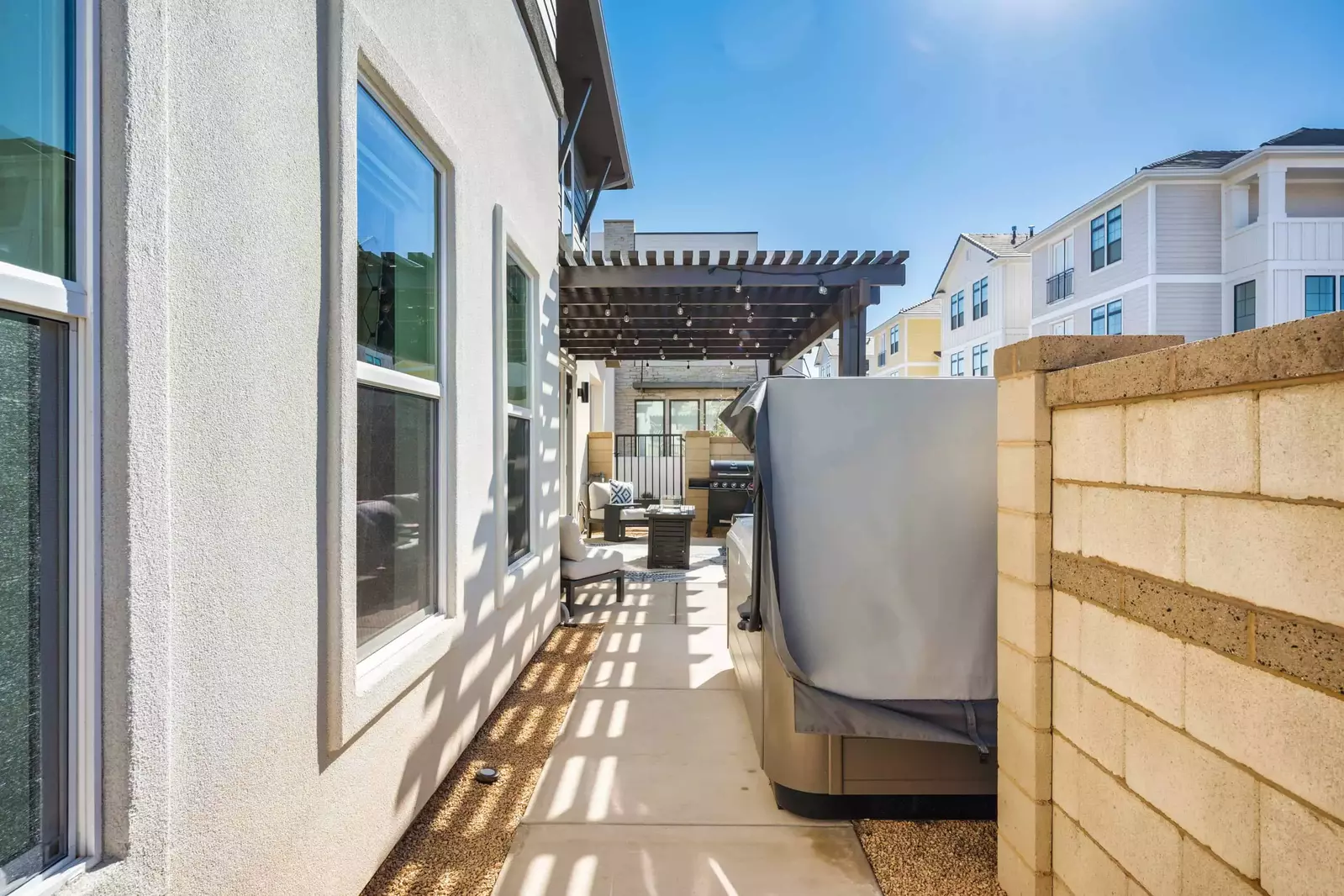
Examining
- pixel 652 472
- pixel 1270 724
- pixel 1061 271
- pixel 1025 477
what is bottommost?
pixel 652 472

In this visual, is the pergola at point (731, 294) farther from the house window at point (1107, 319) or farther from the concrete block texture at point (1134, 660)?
the house window at point (1107, 319)

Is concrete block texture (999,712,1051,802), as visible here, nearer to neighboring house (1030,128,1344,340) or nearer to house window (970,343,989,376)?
neighboring house (1030,128,1344,340)

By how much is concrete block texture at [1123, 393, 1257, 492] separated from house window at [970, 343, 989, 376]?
24.1 m

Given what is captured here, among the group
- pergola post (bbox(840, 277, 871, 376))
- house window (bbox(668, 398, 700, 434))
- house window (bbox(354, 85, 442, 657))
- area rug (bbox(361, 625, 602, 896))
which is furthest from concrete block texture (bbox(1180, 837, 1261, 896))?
house window (bbox(668, 398, 700, 434))

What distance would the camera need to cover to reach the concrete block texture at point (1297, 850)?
3.26ft

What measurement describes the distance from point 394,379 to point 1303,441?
2.28 meters

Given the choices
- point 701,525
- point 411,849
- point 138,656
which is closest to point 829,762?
point 411,849

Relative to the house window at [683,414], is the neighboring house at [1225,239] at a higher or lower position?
higher

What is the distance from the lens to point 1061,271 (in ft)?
63.9

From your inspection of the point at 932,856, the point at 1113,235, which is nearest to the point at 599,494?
the point at 932,856

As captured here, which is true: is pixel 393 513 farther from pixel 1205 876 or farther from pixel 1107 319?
pixel 1107 319

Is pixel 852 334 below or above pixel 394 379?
above

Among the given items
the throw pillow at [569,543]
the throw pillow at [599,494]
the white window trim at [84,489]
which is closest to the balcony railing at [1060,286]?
the throw pillow at [599,494]

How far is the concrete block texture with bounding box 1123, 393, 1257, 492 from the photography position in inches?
46.4
